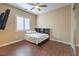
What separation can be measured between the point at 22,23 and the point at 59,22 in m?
0.98

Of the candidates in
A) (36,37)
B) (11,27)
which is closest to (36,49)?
(36,37)

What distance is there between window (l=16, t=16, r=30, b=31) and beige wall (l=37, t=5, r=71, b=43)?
11.9 inches

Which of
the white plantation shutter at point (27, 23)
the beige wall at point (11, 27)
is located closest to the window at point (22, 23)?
the white plantation shutter at point (27, 23)

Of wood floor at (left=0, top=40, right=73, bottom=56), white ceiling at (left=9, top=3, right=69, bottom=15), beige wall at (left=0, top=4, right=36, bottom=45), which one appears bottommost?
wood floor at (left=0, top=40, right=73, bottom=56)

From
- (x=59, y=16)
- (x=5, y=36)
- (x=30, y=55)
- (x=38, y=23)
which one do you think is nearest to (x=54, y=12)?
(x=59, y=16)

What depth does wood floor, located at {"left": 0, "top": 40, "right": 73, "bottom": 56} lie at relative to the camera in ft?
7.67

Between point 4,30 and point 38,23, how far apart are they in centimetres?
88

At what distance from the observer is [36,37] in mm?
2621

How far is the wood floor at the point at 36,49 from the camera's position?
2.34 meters

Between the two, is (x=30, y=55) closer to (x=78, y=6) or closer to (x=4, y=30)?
(x=4, y=30)

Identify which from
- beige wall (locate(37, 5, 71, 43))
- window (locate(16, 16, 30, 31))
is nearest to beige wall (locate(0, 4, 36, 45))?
window (locate(16, 16, 30, 31))

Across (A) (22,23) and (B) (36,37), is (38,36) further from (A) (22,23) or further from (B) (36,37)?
(A) (22,23)

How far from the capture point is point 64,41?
251cm

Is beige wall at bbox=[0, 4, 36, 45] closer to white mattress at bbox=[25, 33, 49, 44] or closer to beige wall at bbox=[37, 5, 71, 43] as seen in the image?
white mattress at bbox=[25, 33, 49, 44]
